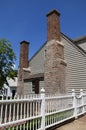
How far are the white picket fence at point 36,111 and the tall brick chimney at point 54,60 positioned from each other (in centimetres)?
513

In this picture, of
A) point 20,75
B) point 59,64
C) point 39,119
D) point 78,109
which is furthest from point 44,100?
point 20,75

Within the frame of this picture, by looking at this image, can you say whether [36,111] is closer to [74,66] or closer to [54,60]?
[54,60]

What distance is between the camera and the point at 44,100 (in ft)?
19.9

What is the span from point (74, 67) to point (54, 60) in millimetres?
2069

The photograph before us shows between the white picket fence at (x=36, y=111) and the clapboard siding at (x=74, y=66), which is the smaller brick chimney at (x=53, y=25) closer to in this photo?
the clapboard siding at (x=74, y=66)

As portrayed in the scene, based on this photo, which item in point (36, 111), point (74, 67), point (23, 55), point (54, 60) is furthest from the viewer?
point (23, 55)

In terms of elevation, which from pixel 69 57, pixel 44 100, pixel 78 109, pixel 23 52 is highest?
pixel 23 52

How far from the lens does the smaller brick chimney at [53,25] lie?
49.1ft

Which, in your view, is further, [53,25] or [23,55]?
[23,55]

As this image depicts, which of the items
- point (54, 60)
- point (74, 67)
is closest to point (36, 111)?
point (54, 60)

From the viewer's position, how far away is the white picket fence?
173 inches

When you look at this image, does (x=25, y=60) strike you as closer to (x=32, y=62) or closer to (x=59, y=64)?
(x=32, y=62)

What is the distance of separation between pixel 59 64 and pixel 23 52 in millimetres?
7787

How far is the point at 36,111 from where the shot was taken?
5.62 metres
